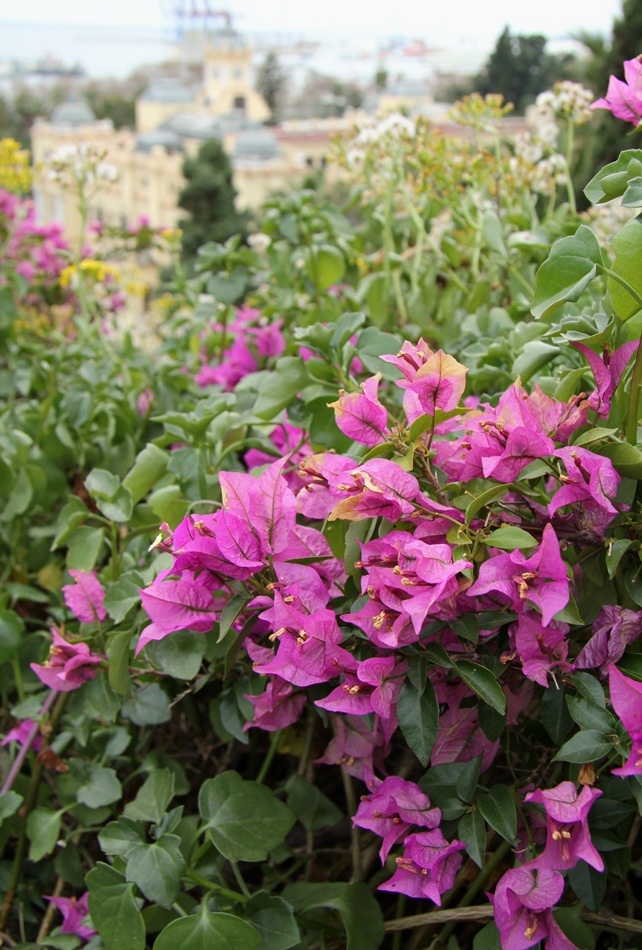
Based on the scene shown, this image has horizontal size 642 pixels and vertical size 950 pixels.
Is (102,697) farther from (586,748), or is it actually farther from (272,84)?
(272,84)

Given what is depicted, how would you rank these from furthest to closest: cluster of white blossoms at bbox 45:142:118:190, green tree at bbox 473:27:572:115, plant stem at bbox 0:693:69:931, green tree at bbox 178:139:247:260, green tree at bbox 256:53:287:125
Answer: green tree at bbox 256:53:287:125 → green tree at bbox 473:27:572:115 → green tree at bbox 178:139:247:260 → cluster of white blossoms at bbox 45:142:118:190 → plant stem at bbox 0:693:69:931

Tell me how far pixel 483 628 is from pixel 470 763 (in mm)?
61

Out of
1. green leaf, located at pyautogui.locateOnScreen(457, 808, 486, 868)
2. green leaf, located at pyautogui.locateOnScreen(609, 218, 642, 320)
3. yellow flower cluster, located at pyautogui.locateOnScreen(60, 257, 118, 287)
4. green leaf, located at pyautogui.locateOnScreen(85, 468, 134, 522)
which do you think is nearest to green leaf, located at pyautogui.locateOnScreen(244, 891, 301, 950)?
green leaf, located at pyautogui.locateOnScreen(457, 808, 486, 868)

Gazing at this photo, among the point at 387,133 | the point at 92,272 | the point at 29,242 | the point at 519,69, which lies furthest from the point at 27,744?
the point at 519,69

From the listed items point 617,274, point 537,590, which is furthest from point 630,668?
point 617,274

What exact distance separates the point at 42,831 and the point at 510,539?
36cm

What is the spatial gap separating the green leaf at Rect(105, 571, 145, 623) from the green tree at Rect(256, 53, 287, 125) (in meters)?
32.7

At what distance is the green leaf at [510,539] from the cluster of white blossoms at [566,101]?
65cm

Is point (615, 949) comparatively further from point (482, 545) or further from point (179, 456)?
point (179, 456)

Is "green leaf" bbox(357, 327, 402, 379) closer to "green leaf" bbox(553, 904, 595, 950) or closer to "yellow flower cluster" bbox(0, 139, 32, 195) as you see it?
"green leaf" bbox(553, 904, 595, 950)

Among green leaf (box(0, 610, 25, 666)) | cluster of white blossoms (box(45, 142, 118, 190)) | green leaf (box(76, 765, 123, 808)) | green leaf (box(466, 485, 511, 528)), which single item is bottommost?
green leaf (box(76, 765, 123, 808))

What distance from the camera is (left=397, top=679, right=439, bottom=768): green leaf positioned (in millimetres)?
340

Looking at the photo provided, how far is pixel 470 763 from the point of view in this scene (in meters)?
0.37

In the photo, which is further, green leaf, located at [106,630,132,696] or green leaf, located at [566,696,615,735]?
green leaf, located at [106,630,132,696]
